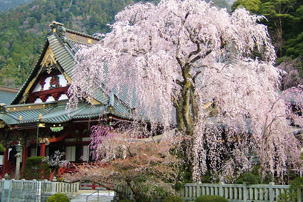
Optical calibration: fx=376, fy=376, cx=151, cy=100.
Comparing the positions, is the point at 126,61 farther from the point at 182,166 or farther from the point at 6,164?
the point at 6,164

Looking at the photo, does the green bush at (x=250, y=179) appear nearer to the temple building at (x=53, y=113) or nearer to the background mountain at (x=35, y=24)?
the temple building at (x=53, y=113)

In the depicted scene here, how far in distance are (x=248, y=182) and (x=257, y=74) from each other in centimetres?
338

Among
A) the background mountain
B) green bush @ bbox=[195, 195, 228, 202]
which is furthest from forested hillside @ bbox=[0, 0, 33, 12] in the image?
green bush @ bbox=[195, 195, 228, 202]

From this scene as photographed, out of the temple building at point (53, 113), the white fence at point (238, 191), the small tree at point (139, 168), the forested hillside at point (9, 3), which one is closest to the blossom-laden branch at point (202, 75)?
the white fence at point (238, 191)

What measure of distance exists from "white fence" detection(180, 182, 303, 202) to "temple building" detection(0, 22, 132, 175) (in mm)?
5274

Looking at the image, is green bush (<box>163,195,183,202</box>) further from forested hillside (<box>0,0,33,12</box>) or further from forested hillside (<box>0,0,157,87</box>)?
forested hillside (<box>0,0,33,12</box>)

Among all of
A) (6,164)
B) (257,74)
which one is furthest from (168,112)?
(6,164)

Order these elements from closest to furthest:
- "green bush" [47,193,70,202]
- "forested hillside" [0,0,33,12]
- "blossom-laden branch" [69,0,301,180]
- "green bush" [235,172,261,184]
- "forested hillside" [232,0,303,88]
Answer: "green bush" [235,172,261,184], "blossom-laden branch" [69,0,301,180], "green bush" [47,193,70,202], "forested hillside" [232,0,303,88], "forested hillside" [0,0,33,12]

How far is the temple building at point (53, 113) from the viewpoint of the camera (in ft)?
58.5

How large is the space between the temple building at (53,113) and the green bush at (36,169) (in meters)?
1.27

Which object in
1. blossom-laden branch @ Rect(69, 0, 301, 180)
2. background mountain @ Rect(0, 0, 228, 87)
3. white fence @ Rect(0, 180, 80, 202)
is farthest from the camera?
background mountain @ Rect(0, 0, 228, 87)

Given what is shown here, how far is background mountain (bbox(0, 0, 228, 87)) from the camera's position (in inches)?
2251

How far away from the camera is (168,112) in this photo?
11.4 meters

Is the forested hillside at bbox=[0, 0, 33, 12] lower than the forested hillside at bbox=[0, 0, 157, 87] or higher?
higher
